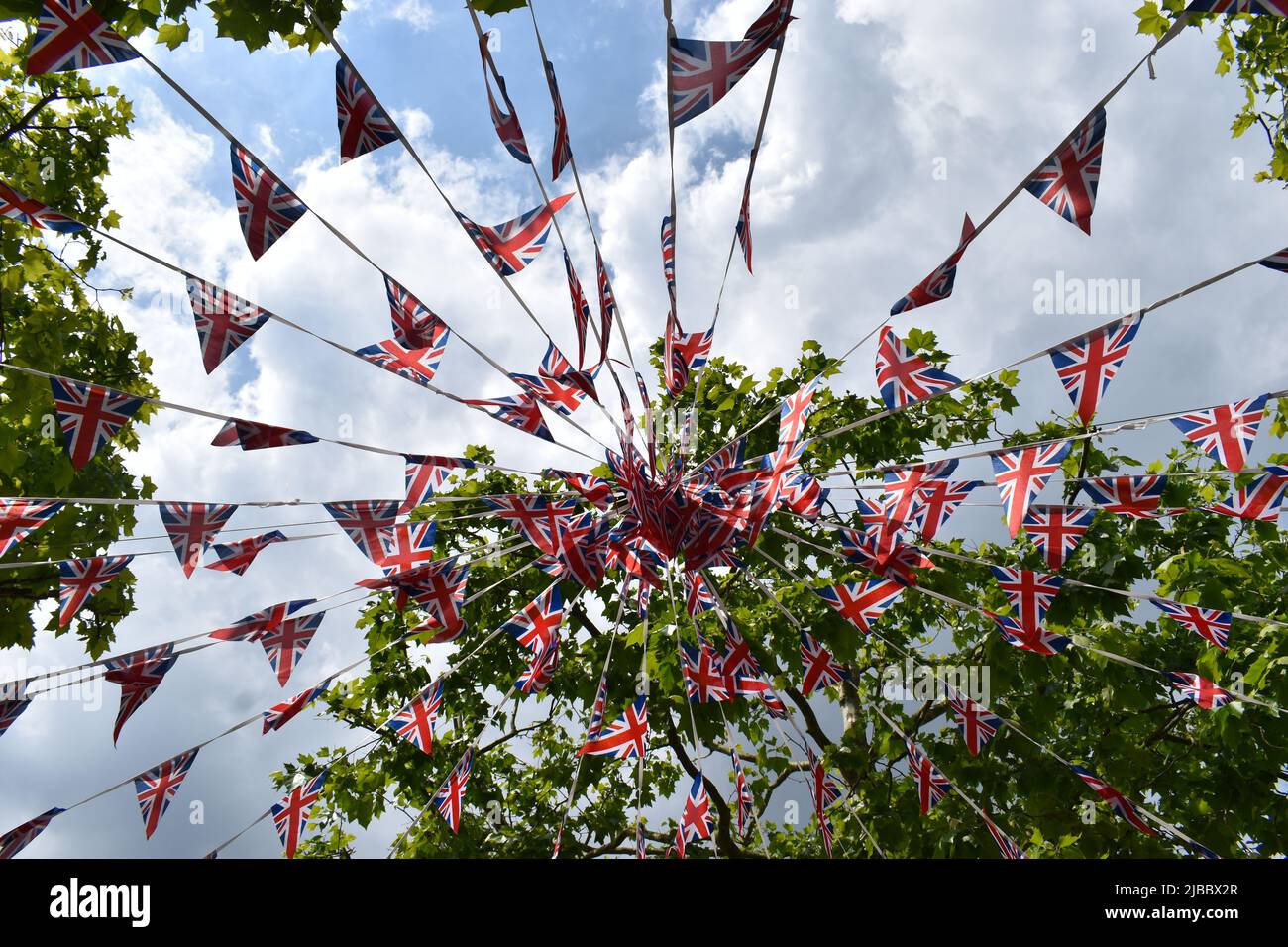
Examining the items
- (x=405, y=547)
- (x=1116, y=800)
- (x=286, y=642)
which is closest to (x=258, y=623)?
(x=286, y=642)

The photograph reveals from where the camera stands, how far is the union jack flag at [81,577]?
4.77m

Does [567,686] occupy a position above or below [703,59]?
below

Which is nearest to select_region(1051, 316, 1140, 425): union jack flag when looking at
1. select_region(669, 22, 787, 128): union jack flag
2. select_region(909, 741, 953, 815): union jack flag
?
select_region(669, 22, 787, 128): union jack flag

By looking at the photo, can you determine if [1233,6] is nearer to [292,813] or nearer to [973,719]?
[973,719]

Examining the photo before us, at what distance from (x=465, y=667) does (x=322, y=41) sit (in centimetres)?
651

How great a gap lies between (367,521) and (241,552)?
0.84 metres

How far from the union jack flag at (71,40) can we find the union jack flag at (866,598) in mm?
5411

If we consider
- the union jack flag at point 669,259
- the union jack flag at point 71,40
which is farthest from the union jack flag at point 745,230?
the union jack flag at point 71,40

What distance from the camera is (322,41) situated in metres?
4.70

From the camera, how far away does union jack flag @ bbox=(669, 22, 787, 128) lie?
11.8 feet

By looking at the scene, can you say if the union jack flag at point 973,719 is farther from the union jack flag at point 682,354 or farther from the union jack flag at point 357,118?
the union jack flag at point 357,118

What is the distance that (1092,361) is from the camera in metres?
4.18

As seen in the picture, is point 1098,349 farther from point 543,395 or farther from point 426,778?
point 426,778
